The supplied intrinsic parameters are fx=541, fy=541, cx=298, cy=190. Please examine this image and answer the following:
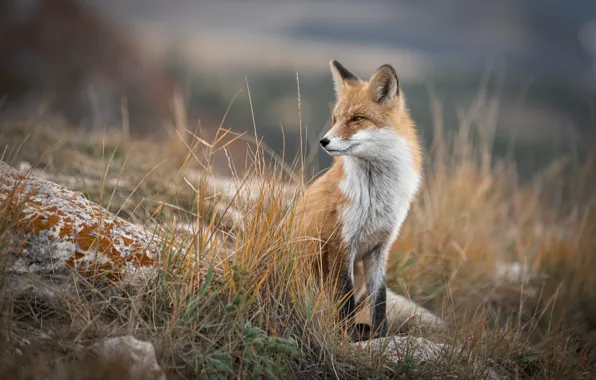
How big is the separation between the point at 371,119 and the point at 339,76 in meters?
0.63

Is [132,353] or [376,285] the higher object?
[132,353]

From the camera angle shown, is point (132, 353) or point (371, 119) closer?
point (132, 353)

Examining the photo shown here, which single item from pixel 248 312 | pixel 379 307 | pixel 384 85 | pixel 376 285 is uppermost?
pixel 384 85

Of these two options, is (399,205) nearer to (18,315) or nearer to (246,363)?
(246,363)

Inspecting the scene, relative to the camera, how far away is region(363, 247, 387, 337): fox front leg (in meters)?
4.28

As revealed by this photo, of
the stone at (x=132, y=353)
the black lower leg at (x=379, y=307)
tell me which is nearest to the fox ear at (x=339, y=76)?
the black lower leg at (x=379, y=307)

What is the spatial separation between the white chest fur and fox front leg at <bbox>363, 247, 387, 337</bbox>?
0.60 ft

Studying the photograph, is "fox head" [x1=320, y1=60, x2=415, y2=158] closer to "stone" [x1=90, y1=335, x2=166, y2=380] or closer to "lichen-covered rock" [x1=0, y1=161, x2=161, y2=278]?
"lichen-covered rock" [x1=0, y1=161, x2=161, y2=278]

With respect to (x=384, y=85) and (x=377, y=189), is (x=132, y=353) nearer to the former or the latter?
(x=377, y=189)

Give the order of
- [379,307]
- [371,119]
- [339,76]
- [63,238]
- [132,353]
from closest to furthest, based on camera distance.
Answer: [132,353] < [63,238] < [371,119] < [379,307] < [339,76]

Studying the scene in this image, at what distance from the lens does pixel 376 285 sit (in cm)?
438

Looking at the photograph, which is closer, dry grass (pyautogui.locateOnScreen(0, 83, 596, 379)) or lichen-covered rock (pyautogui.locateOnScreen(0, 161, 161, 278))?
dry grass (pyautogui.locateOnScreen(0, 83, 596, 379))

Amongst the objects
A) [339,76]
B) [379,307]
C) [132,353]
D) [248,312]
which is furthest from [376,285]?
[132,353]

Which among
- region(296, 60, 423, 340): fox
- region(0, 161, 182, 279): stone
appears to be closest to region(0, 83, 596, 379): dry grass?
region(0, 161, 182, 279): stone
